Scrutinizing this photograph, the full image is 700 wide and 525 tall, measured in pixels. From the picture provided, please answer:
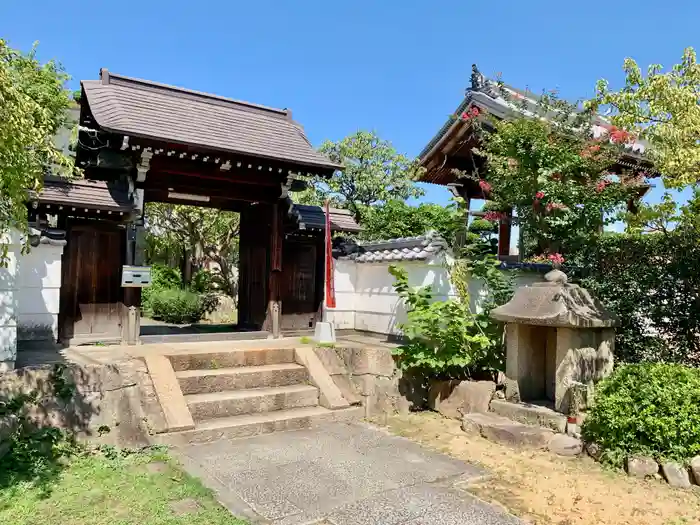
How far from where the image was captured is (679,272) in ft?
22.7

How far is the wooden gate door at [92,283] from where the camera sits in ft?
29.6

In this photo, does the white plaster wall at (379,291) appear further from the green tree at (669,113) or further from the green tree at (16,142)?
the green tree at (16,142)

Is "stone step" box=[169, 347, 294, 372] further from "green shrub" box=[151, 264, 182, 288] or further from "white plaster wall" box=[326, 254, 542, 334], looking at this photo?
"green shrub" box=[151, 264, 182, 288]

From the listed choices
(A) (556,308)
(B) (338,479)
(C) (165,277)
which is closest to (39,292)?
(B) (338,479)

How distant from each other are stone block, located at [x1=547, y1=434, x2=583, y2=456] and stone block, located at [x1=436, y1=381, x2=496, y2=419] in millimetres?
1242

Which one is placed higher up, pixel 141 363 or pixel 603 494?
pixel 141 363

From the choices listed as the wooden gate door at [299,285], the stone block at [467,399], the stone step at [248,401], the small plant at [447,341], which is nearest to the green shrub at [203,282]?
the wooden gate door at [299,285]

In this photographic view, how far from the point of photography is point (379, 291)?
11.0 m

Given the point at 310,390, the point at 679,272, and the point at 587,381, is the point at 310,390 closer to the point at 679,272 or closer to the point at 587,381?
the point at 587,381

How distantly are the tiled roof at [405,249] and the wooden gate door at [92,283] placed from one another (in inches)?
187

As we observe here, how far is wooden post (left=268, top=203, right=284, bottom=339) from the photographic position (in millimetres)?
10352

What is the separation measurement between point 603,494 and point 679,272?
349 cm

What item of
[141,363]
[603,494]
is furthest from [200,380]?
[603,494]

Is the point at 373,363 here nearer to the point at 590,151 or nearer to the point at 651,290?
the point at 651,290
